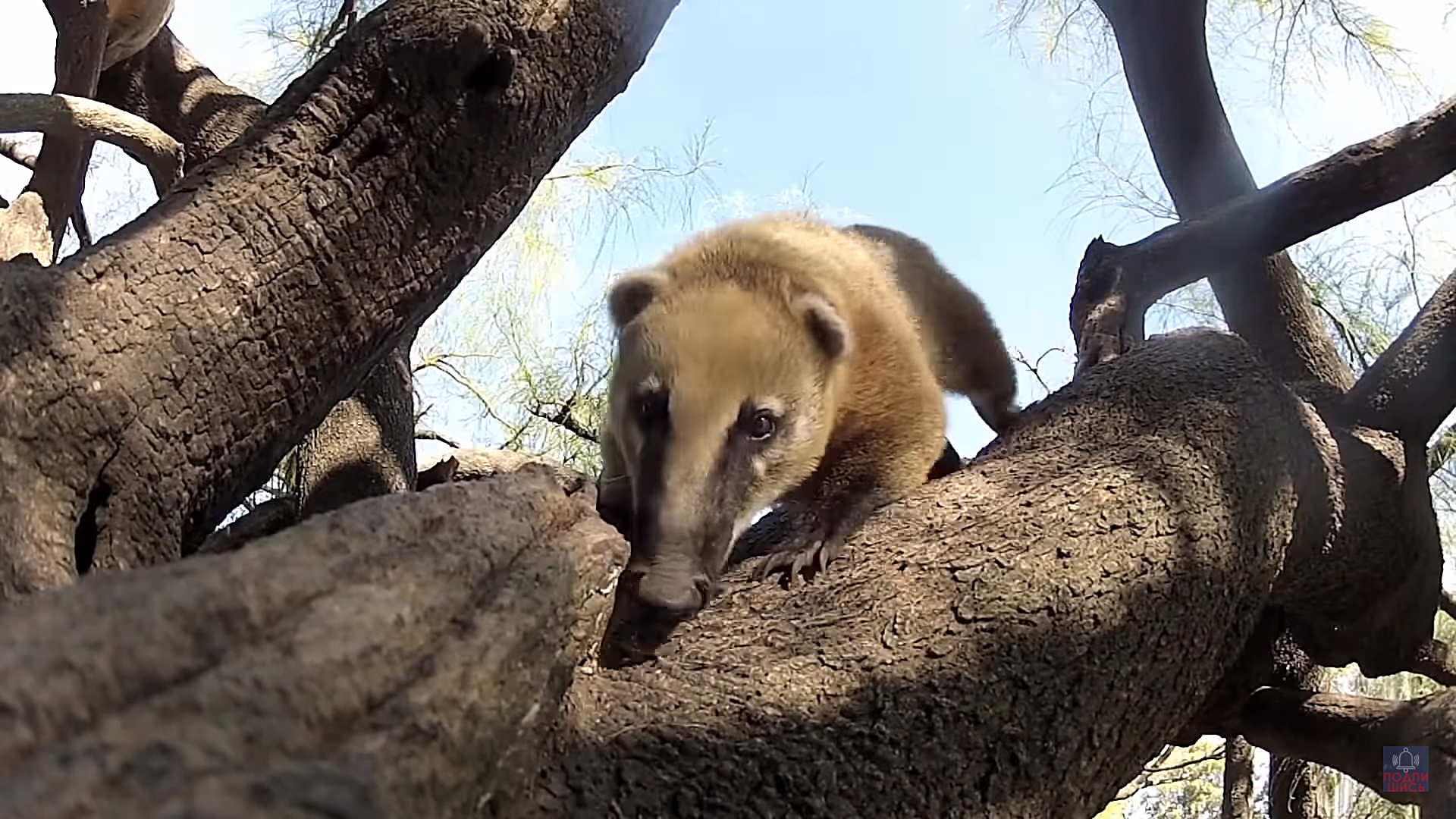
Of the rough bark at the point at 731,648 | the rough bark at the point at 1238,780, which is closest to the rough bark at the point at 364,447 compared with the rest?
the rough bark at the point at 731,648

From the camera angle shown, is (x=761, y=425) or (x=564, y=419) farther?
(x=564, y=419)

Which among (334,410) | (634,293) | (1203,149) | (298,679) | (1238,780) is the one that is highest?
(1203,149)

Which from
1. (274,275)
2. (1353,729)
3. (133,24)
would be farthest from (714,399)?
(133,24)

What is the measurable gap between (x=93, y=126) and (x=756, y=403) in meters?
1.70

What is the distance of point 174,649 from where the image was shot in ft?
1.97

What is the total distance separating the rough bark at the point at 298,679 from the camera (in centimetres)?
52

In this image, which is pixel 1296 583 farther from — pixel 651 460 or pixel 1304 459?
pixel 651 460

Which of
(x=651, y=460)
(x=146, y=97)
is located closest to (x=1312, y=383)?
(x=651, y=460)

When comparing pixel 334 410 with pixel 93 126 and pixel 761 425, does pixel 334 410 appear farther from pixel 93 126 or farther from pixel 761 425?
pixel 761 425

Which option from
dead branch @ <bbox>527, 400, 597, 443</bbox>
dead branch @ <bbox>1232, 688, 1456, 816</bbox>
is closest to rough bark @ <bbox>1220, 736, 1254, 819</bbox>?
dead branch @ <bbox>1232, 688, 1456, 816</bbox>

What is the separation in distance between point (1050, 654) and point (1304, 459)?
0.96 meters

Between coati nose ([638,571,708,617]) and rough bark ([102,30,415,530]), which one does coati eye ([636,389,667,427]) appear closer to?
coati nose ([638,571,708,617])

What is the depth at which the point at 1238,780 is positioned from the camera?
394 centimetres

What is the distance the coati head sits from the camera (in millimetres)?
1869
